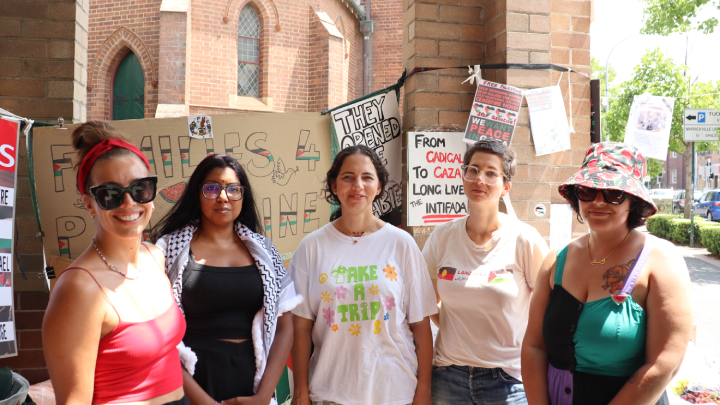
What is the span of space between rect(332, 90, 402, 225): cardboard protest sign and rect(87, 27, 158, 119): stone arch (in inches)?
471

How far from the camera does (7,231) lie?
10.4 ft

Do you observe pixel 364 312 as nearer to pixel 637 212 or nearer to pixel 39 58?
pixel 637 212

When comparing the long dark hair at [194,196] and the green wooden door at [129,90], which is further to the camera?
the green wooden door at [129,90]

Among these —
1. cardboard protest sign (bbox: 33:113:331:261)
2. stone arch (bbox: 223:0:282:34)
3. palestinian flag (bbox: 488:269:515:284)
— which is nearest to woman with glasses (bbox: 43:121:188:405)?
palestinian flag (bbox: 488:269:515:284)

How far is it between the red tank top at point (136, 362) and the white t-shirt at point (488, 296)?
1252 mm

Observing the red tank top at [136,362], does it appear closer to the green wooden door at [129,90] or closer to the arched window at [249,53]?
the arched window at [249,53]

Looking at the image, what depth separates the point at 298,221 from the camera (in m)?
3.92

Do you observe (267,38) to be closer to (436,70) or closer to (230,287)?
(436,70)

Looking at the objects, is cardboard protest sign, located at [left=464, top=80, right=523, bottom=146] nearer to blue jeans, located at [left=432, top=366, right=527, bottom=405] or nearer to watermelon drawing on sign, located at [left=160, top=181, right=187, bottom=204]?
blue jeans, located at [left=432, top=366, right=527, bottom=405]

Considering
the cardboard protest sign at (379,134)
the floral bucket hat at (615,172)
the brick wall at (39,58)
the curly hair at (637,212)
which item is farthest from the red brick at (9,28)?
the curly hair at (637,212)

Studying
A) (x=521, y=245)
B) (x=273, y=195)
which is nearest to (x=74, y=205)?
(x=273, y=195)

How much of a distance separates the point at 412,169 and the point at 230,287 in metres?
1.92

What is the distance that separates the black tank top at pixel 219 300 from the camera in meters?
2.10

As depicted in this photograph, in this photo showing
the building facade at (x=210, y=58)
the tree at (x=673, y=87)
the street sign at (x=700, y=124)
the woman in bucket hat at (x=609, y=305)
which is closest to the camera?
the woman in bucket hat at (x=609, y=305)
